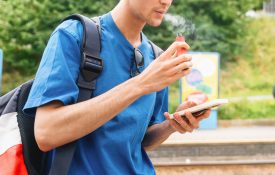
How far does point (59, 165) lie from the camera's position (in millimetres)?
1398

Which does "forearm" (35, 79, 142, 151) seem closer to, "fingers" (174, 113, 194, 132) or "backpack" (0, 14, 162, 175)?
"backpack" (0, 14, 162, 175)

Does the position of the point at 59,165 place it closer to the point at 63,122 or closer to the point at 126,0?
the point at 63,122

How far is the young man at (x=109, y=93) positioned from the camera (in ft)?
4.40

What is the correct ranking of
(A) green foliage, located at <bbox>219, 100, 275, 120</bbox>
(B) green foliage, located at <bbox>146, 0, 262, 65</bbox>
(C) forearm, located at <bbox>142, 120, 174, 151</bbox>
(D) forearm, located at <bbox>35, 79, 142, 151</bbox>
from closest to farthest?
(D) forearm, located at <bbox>35, 79, 142, 151</bbox>
(C) forearm, located at <bbox>142, 120, 174, 151</bbox>
(A) green foliage, located at <bbox>219, 100, 275, 120</bbox>
(B) green foliage, located at <bbox>146, 0, 262, 65</bbox>

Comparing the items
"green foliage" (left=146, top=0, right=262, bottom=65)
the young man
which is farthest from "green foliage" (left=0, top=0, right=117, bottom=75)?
the young man

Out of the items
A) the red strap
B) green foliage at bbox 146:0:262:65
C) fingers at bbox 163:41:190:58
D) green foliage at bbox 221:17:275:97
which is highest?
fingers at bbox 163:41:190:58

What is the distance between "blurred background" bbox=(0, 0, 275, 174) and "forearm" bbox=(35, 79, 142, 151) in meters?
7.29

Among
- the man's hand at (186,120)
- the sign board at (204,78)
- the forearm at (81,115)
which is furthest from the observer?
the sign board at (204,78)

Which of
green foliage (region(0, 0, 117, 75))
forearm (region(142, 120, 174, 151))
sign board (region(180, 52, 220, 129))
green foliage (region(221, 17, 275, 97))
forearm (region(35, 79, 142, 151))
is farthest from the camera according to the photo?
green foliage (region(221, 17, 275, 97))

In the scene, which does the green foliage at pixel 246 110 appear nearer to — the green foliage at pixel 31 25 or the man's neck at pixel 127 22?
the green foliage at pixel 31 25

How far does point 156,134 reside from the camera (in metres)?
1.88

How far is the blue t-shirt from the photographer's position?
4.50ft

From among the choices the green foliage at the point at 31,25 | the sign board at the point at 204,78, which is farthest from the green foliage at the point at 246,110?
the green foliage at the point at 31,25

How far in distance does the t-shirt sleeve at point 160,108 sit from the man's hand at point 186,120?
89mm
